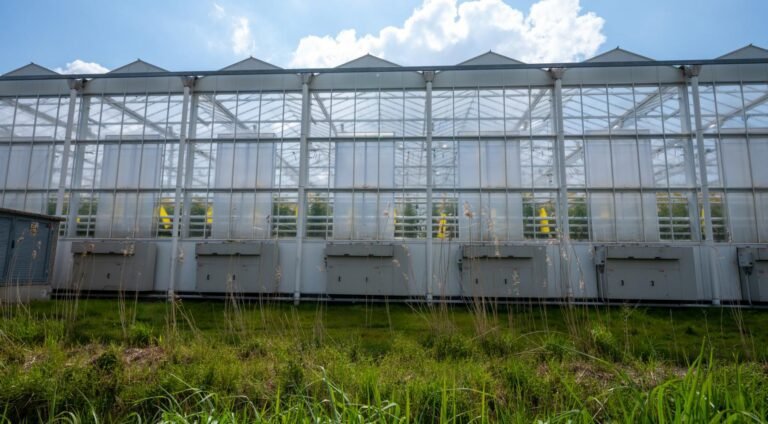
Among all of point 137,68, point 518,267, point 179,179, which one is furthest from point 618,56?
point 137,68

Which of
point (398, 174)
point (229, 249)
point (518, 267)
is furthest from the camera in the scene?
point (398, 174)

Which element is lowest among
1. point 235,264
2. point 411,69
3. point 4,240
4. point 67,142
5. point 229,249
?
point 235,264

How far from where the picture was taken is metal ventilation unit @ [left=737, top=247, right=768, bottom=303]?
10.7 m

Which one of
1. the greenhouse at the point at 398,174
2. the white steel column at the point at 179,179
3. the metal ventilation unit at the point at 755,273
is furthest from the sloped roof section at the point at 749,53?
the white steel column at the point at 179,179

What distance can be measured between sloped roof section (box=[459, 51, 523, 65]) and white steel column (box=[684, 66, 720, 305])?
5053 mm

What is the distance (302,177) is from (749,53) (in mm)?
13568

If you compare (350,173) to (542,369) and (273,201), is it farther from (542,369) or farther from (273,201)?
(542,369)

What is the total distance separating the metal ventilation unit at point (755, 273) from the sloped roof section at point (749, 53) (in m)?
5.72

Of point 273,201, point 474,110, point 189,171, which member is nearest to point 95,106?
point 189,171

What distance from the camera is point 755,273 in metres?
10.8

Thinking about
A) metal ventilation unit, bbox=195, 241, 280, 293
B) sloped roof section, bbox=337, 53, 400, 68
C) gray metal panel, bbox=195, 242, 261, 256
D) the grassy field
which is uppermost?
sloped roof section, bbox=337, 53, 400, 68

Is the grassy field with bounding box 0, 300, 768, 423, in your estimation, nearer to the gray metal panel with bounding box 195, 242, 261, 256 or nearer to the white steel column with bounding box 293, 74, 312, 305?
the gray metal panel with bounding box 195, 242, 261, 256

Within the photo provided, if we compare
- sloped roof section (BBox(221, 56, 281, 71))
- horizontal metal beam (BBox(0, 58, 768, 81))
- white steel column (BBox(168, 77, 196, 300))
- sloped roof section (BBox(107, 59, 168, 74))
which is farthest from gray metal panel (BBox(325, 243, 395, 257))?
sloped roof section (BBox(107, 59, 168, 74))

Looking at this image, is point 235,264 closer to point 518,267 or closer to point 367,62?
point 367,62
